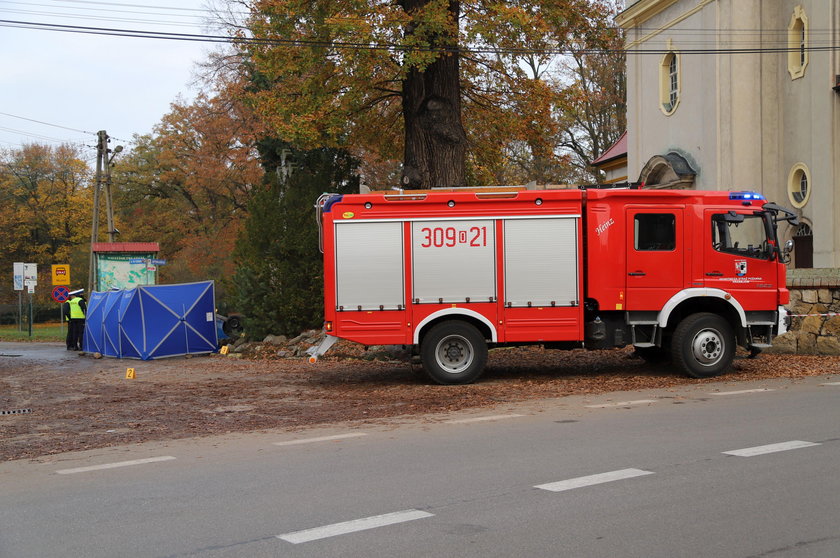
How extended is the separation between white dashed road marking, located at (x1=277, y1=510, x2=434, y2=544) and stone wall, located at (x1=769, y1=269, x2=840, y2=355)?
13.2 metres

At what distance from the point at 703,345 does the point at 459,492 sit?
8.30 m

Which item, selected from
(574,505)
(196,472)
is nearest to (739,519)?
(574,505)

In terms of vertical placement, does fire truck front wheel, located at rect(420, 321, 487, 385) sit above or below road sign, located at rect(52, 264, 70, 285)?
below

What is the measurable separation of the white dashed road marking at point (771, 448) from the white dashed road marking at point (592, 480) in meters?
1.18

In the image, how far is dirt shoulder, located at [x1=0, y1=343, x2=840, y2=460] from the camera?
10.7 meters

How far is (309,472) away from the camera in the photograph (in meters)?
7.59

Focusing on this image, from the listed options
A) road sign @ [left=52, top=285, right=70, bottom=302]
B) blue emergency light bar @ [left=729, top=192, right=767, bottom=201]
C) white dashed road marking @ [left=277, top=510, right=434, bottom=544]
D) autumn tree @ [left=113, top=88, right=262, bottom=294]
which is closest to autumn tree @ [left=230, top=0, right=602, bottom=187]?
blue emergency light bar @ [left=729, top=192, right=767, bottom=201]

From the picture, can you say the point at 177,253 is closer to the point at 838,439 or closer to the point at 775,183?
the point at 775,183

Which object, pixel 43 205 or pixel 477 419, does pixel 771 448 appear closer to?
pixel 477 419

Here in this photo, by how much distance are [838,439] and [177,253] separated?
4802 centimetres

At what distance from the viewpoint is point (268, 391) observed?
1420 centimetres

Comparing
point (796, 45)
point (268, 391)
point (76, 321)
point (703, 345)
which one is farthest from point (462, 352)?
point (76, 321)

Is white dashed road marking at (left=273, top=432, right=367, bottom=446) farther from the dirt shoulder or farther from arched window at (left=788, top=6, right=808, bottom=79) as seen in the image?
arched window at (left=788, top=6, right=808, bottom=79)

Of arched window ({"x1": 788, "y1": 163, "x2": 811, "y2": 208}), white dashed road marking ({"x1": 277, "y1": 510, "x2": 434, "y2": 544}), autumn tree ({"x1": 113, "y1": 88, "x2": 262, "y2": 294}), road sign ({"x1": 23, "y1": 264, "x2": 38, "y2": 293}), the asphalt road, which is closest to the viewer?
the asphalt road
